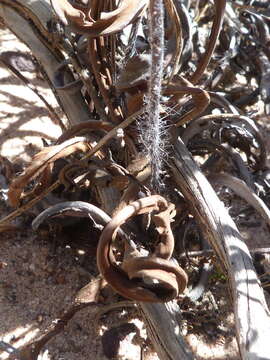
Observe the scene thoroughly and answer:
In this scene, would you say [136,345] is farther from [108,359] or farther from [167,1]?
[167,1]

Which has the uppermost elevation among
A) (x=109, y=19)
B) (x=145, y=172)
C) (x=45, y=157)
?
(x=109, y=19)

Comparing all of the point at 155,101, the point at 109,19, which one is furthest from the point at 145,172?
the point at 109,19

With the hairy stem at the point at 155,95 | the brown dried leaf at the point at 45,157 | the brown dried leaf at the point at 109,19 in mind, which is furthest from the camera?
the brown dried leaf at the point at 45,157

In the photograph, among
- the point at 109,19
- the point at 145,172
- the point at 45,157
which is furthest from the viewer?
the point at 145,172

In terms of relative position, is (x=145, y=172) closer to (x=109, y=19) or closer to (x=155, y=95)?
(x=155, y=95)

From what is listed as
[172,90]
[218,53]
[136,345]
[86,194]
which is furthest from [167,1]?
[218,53]

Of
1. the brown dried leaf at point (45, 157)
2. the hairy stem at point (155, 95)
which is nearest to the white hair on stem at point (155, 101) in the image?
the hairy stem at point (155, 95)

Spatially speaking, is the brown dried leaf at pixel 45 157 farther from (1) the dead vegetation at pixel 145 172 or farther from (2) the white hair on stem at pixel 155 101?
(2) the white hair on stem at pixel 155 101
